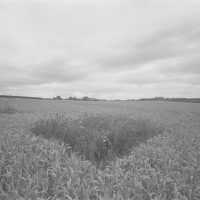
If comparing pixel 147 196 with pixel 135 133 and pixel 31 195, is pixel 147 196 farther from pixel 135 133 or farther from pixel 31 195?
pixel 135 133

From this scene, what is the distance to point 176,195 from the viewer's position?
2.25 metres

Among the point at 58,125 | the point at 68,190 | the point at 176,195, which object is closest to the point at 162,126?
the point at 58,125

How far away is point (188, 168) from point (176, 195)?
786 millimetres

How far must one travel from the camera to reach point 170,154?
354 centimetres

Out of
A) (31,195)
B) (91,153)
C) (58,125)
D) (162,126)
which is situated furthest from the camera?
(162,126)

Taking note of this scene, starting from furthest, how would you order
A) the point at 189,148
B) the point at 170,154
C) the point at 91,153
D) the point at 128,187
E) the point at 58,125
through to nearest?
1. the point at 58,125
2. the point at 91,153
3. the point at 189,148
4. the point at 170,154
5. the point at 128,187

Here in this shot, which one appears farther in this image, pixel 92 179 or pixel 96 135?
pixel 96 135

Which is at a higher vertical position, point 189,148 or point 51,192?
point 189,148

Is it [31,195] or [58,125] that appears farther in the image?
[58,125]

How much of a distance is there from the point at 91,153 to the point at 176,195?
2.54m

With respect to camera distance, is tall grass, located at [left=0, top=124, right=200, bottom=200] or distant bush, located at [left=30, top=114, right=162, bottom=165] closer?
tall grass, located at [left=0, top=124, right=200, bottom=200]

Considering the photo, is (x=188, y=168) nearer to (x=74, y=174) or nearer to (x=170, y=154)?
(x=170, y=154)

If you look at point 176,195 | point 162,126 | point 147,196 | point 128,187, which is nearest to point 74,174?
point 128,187

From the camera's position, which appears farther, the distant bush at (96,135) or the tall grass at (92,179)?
the distant bush at (96,135)
